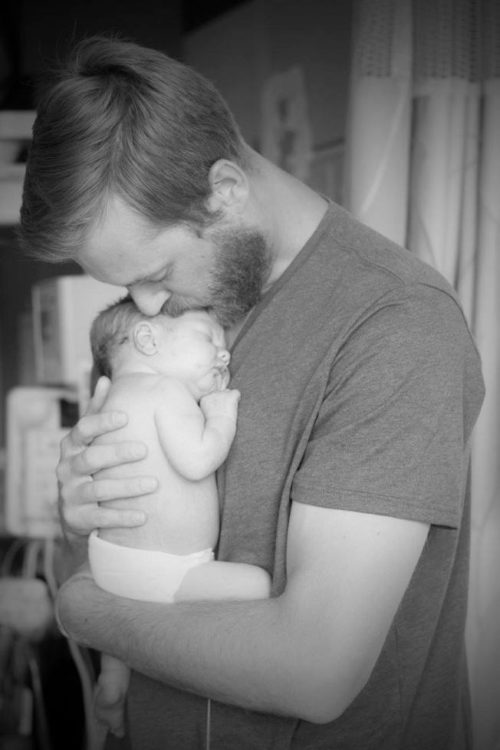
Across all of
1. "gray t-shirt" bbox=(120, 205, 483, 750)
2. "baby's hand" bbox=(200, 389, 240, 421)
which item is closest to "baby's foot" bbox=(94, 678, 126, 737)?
"gray t-shirt" bbox=(120, 205, 483, 750)

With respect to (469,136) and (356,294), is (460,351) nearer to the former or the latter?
(356,294)

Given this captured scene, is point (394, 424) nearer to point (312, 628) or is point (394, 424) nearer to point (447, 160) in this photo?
point (312, 628)

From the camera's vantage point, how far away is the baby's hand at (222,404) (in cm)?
102

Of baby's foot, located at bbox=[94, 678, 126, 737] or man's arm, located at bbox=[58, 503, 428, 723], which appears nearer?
man's arm, located at bbox=[58, 503, 428, 723]

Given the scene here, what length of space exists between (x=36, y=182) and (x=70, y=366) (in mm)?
1082

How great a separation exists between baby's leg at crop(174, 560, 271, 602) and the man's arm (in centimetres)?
7

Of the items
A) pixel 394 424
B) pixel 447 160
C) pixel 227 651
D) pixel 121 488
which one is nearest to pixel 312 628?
pixel 227 651

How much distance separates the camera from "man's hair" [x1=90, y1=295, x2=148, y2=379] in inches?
46.1

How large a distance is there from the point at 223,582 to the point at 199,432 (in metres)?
0.20

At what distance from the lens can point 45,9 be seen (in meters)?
2.42

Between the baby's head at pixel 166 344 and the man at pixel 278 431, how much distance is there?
0.09 feet

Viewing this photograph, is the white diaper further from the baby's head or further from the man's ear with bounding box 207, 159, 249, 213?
the man's ear with bounding box 207, 159, 249, 213

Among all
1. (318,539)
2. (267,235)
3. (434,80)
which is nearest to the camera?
(318,539)

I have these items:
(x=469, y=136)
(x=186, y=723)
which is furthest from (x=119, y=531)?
(x=469, y=136)
